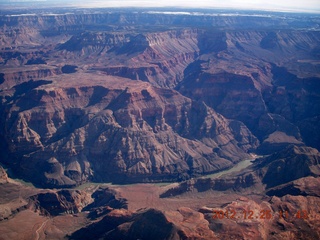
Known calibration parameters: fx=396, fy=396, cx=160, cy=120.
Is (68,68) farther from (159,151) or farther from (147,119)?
(159,151)

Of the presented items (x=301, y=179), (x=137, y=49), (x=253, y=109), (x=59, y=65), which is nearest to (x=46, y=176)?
(x=301, y=179)

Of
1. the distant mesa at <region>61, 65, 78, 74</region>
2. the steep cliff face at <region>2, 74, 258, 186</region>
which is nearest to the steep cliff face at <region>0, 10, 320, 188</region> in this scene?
the steep cliff face at <region>2, 74, 258, 186</region>

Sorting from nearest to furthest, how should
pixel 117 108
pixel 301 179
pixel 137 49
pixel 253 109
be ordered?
pixel 301 179 → pixel 117 108 → pixel 253 109 → pixel 137 49

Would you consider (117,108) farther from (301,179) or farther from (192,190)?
(301,179)
